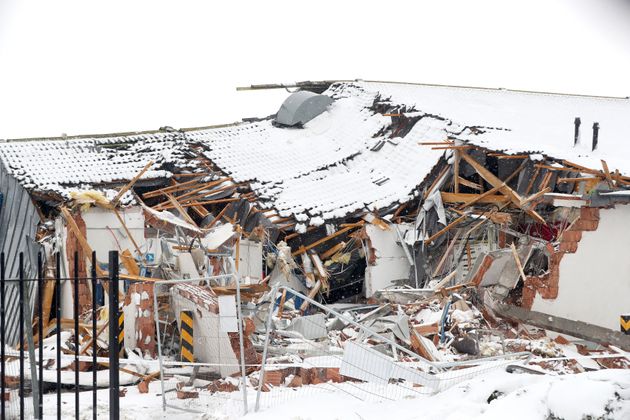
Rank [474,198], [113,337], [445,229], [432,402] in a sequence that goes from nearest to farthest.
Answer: [113,337] → [432,402] → [474,198] → [445,229]

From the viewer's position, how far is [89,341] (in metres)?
13.3

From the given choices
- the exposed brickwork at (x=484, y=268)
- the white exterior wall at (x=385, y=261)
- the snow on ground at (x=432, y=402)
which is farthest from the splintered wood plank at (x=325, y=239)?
the snow on ground at (x=432, y=402)

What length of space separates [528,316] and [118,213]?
7.90 m

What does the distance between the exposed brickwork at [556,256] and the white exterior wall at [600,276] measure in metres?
0.08

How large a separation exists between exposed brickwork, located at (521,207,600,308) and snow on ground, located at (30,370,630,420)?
6.47 m

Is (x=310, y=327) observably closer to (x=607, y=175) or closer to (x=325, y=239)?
(x=325, y=239)

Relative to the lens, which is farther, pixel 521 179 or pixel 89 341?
pixel 521 179

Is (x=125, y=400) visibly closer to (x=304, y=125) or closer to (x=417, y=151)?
(x=417, y=151)

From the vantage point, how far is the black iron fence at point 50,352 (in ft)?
23.5

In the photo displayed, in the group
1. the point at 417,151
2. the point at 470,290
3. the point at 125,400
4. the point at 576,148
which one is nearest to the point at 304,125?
the point at 417,151

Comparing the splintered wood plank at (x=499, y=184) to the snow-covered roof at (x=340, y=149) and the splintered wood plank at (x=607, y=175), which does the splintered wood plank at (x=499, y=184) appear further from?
the splintered wood plank at (x=607, y=175)

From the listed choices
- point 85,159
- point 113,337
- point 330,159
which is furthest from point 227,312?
point 330,159

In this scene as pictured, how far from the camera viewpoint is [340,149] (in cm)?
2344

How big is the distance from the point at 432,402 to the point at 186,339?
4233 millimetres
